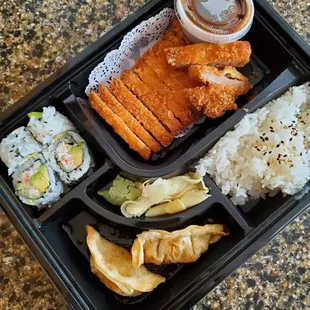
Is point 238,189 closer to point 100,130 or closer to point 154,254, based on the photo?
point 154,254

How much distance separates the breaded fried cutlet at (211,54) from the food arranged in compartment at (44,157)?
502 mm

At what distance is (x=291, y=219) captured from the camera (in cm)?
212

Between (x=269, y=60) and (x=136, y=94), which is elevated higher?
(x=136, y=94)

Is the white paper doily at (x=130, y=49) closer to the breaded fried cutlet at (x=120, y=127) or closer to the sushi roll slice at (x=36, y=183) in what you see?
the breaded fried cutlet at (x=120, y=127)

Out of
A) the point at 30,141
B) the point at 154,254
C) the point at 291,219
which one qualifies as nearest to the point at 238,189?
the point at 291,219

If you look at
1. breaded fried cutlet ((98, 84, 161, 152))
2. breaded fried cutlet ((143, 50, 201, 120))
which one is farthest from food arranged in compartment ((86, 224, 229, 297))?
breaded fried cutlet ((143, 50, 201, 120))

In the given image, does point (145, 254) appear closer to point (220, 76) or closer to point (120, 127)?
point (120, 127)

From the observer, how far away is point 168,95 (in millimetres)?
2305

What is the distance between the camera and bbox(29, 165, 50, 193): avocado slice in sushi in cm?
220

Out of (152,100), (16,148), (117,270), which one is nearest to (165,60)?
(152,100)

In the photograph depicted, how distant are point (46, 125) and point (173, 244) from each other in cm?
67

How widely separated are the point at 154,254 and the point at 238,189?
0.42m

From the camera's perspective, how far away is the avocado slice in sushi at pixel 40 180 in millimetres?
2199

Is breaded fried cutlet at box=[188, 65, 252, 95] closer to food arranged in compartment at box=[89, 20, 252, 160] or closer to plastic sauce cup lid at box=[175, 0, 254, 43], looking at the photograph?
food arranged in compartment at box=[89, 20, 252, 160]
